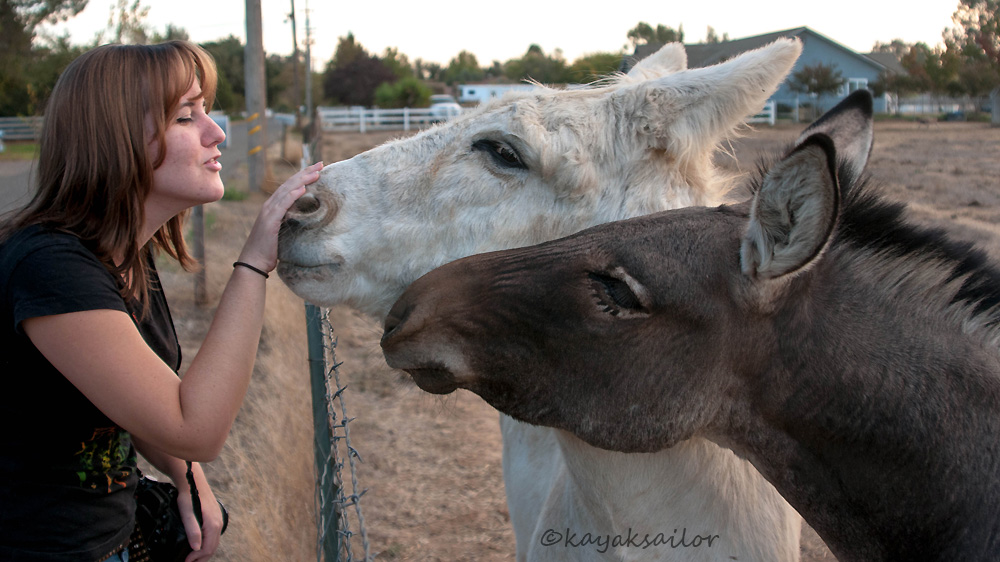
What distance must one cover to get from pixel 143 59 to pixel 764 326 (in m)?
1.72

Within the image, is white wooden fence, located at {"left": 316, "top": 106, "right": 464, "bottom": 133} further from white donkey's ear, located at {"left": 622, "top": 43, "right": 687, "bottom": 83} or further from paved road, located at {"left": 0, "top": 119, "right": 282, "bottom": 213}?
white donkey's ear, located at {"left": 622, "top": 43, "right": 687, "bottom": 83}

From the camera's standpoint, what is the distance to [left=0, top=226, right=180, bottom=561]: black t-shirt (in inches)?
60.6

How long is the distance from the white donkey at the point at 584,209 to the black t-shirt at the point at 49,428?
2.03 ft

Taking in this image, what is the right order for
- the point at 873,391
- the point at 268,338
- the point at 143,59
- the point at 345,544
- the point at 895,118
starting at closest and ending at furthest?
the point at 873,391, the point at 143,59, the point at 345,544, the point at 268,338, the point at 895,118

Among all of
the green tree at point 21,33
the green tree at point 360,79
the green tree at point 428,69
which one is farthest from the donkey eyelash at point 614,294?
the green tree at point 428,69

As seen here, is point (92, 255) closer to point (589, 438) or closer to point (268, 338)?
point (589, 438)

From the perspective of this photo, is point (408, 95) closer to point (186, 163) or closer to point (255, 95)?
point (255, 95)

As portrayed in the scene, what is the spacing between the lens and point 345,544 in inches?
92.6

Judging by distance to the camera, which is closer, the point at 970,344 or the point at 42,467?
the point at 970,344

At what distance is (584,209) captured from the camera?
2.13 meters

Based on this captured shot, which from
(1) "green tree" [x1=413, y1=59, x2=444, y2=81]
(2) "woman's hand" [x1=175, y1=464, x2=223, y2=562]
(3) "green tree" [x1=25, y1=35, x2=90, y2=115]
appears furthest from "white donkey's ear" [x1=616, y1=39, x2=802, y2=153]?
(1) "green tree" [x1=413, y1=59, x2=444, y2=81]

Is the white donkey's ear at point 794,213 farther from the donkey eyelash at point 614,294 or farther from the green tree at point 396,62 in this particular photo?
the green tree at point 396,62

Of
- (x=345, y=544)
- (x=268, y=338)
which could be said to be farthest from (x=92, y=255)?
(x=268, y=338)

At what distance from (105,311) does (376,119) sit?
3855 centimetres
